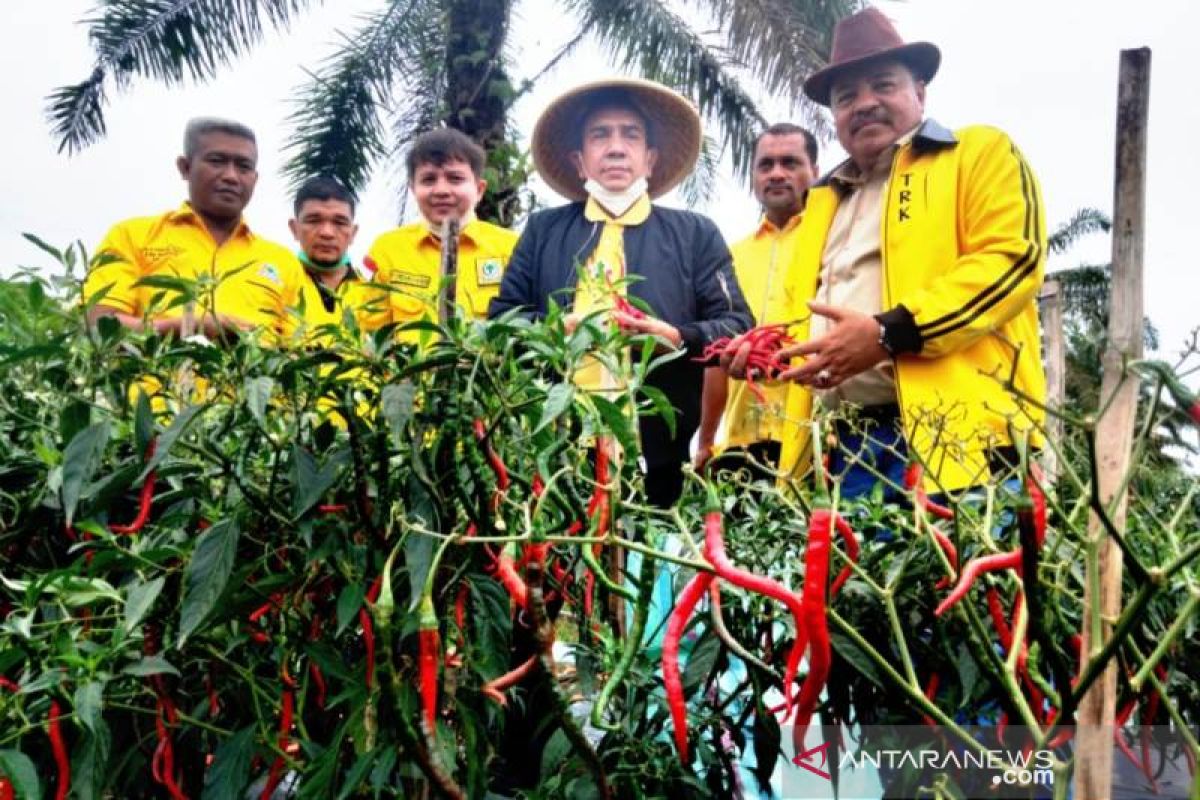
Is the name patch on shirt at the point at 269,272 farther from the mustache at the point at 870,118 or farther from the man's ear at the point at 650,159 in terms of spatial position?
the mustache at the point at 870,118

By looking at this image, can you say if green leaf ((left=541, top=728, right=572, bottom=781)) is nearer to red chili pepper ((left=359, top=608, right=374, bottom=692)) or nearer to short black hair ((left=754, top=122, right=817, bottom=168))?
red chili pepper ((left=359, top=608, right=374, bottom=692))

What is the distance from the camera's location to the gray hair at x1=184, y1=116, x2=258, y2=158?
10.1ft

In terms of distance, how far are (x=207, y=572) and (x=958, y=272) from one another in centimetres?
145

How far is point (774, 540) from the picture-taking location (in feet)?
3.88

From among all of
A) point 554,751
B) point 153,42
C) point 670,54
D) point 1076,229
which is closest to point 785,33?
point 670,54

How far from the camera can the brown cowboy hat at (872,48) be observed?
218 cm

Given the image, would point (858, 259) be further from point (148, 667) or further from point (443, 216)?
point (148, 667)

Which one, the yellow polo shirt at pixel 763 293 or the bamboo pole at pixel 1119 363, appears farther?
the yellow polo shirt at pixel 763 293

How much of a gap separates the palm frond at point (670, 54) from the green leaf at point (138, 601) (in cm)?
809

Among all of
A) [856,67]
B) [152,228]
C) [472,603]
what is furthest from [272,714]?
[152,228]

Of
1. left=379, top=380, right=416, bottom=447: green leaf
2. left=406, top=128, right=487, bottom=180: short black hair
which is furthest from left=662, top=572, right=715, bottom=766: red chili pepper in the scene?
left=406, top=128, right=487, bottom=180: short black hair

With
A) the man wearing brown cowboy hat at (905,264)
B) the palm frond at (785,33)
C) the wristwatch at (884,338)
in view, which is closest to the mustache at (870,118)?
the man wearing brown cowboy hat at (905,264)

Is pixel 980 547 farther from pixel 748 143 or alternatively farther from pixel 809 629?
pixel 748 143

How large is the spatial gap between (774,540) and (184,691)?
2.21ft
